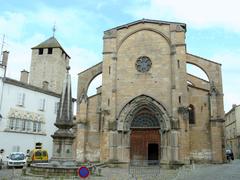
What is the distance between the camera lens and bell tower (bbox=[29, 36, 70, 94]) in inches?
1394

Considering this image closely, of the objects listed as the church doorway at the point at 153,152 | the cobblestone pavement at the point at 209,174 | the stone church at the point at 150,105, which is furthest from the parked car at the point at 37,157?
the cobblestone pavement at the point at 209,174

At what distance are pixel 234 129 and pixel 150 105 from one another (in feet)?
89.7

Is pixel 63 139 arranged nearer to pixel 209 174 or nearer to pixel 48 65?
pixel 209 174

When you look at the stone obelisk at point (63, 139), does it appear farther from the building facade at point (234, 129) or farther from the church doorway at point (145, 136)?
the building facade at point (234, 129)

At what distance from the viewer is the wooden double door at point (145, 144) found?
63.2ft

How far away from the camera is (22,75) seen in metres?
29.0

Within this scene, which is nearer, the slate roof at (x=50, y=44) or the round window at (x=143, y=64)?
the round window at (x=143, y=64)

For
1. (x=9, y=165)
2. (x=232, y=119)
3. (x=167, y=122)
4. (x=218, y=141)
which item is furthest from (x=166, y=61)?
(x=232, y=119)

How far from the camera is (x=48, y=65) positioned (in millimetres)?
A: 35469

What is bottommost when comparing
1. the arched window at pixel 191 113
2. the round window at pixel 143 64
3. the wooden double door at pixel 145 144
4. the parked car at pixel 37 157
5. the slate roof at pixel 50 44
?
the parked car at pixel 37 157

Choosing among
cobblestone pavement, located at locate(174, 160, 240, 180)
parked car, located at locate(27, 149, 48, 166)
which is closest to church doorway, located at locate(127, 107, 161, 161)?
cobblestone pavement, located at locate(174, 160, 240, 180)

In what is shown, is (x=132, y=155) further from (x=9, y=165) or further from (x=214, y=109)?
(x=9, y=165)

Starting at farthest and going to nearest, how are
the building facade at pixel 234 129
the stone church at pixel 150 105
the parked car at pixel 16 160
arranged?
the building facade at pixel 234 129 < the stone church at pixel 150 105 < the parked car at pixel 16 160

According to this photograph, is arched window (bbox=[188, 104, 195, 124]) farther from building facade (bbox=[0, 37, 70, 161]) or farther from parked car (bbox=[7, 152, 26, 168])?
building facade (bbox=[0, 37, 70, 161])
